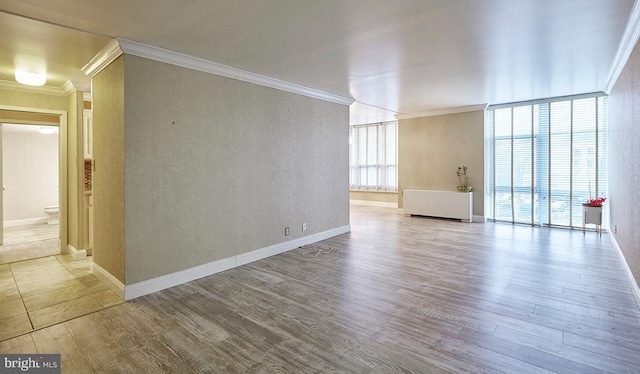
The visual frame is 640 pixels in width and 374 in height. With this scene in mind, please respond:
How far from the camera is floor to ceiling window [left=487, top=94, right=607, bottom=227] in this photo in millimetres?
6066

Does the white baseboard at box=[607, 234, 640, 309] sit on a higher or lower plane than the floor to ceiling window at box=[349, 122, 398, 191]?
lower

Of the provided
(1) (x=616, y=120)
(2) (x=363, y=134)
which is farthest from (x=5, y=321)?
(2) (x=363, y=134)

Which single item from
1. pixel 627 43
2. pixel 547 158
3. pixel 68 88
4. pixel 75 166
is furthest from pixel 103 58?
pixel 547 158

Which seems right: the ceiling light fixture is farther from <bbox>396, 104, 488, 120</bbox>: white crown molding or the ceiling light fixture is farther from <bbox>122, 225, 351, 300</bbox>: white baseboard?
<bbox>396, 104, 488, 120</bbox>: white crown molding

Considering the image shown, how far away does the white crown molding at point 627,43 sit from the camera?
2.78 meters

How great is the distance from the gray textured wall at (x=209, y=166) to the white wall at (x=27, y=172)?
19.7ft

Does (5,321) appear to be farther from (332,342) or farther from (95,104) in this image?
(332,342)

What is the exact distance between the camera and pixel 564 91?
580cm

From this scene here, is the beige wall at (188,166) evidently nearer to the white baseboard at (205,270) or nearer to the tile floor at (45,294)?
the white baseboard at (205,270)

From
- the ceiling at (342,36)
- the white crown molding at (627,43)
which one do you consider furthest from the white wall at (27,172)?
the white crown molding at (627,43)

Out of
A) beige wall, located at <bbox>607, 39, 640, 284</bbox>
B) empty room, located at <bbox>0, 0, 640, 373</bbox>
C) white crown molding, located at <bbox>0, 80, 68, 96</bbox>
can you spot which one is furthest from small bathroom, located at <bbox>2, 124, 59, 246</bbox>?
beige wall, located at <bbox>607, 39, 640, 284</bbox>

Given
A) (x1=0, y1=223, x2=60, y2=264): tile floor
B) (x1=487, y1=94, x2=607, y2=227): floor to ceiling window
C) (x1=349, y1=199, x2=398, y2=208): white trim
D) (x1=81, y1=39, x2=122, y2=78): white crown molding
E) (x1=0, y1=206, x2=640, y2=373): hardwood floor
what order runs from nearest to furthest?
(x1=0, y1=206, x2=640, y2=373): hardwood floor → (x1=81, y1=39, x2=122, y2=78): white crown molding → (x1=0, y1=223, x2=60, y2=264): tile floor → (x1=487, y1=94, x2=607, y2=227): floor to ceiling window → (x1=349, y1=199, x2=398, y2=208): white trim

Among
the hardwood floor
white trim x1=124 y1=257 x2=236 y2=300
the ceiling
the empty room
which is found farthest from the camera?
white trim x1=124 y1=257 x2=236 y2=300

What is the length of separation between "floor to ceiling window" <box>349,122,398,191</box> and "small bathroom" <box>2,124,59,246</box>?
26.7 feet
